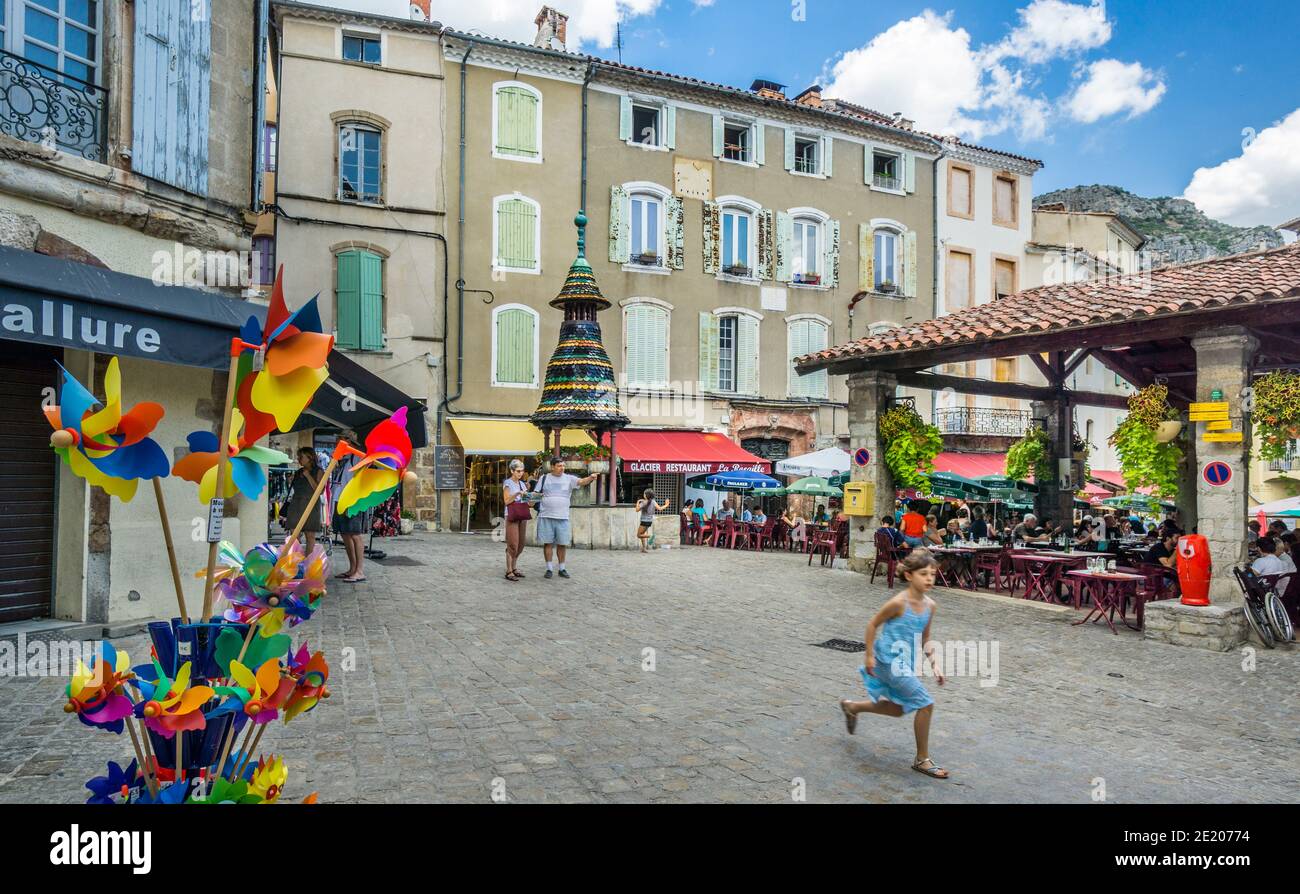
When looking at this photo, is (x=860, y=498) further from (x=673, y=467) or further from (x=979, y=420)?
(x=979, y=420)

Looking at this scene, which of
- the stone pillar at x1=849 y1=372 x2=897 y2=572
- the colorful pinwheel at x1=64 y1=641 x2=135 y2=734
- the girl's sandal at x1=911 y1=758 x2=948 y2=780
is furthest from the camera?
the stone pillar at x1=849 y1=372 x2=897 y2=572

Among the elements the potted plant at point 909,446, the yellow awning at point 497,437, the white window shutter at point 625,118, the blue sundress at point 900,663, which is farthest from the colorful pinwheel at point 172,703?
the white window shutter at point 625,118

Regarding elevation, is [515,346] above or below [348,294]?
below

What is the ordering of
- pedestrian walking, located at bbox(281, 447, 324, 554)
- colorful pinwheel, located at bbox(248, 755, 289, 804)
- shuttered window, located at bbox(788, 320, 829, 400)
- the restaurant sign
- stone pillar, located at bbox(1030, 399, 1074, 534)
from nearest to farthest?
colorful pinwheel, located at bbox(248, 755, 289, 804) → pedestrian walking, located at bbox(281, 447, 324, 554) → stone pillar, located at bbox(1030, 399, 1074, 534) → the restaurant sign → shuttered window, located at bbox(788, 320, 829, 400)

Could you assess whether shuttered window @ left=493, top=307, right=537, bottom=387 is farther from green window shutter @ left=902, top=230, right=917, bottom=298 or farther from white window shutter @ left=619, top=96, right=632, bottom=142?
green window shutter @ left=902, top=230, right=917, bottom=298

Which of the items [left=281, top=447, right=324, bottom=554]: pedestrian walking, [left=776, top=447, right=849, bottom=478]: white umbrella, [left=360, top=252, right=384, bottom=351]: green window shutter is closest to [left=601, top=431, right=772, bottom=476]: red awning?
[left=776, top=447, right=849, bottom=478]: white umbrella

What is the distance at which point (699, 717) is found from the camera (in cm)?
523

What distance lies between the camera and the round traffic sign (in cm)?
874

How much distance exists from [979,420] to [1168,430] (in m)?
19.6

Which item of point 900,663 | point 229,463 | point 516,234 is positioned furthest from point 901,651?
point 516,234

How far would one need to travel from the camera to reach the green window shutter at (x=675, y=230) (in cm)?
2333

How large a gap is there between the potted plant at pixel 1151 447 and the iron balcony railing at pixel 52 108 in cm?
1054

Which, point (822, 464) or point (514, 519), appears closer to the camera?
point (514, 519)

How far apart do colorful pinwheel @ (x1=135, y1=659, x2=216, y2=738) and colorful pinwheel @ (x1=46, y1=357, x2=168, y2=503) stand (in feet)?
1.68
